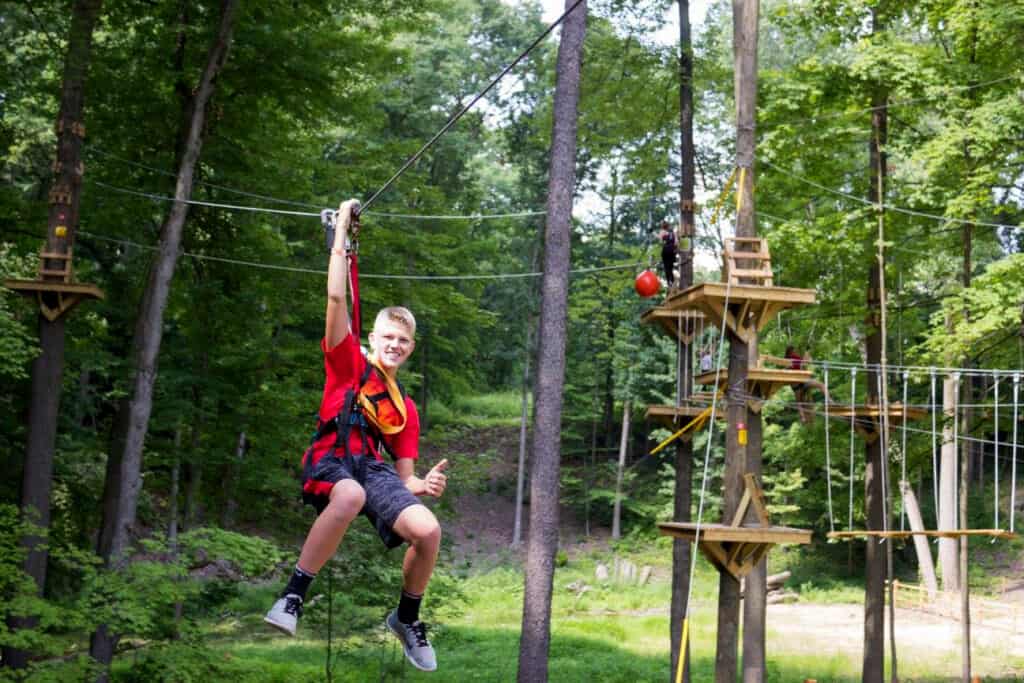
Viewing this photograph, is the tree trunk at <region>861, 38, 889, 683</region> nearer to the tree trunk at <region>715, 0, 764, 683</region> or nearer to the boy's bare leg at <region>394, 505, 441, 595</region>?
the tree trunk at <region>715, 0, 764, 683</region>

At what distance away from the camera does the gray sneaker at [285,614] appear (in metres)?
4.20

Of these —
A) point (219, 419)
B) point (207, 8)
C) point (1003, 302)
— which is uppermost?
point (207, 8)

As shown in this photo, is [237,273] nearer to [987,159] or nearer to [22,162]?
[22,162]

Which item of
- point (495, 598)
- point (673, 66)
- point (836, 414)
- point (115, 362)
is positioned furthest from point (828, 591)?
point (115, 362)

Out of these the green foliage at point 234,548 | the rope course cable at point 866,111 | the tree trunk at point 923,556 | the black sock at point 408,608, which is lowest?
the tree trunk at point 923,556

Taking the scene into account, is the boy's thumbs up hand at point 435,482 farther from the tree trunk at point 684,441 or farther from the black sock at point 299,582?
the tree trunk at point 684,441

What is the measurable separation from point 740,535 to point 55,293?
25.7 feet

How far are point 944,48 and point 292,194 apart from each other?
10.7 meters

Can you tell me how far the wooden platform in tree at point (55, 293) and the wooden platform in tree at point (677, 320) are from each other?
6603 millimetres

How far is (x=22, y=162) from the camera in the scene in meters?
19.5

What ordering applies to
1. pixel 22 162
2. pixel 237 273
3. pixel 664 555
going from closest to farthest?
pixel 237 273, pixel 22 162, pixel 664 555

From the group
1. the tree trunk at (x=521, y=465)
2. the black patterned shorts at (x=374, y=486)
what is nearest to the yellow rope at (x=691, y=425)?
the black patterned shorts at (x=374, y=486)

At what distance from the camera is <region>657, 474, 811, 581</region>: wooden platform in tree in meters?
10.3

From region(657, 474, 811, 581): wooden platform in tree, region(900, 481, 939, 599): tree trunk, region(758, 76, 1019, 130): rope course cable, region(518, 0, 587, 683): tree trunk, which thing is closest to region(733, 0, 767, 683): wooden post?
region(657, 474, 811, 581): wooden platform in tree
